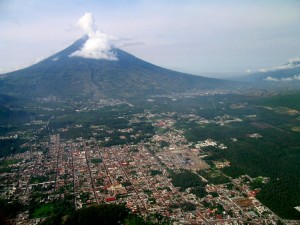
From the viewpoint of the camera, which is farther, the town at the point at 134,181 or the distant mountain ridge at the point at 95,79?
the distant mountain ridge at the point at 95,79

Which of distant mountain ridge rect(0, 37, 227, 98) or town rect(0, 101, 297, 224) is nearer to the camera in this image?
town rect(0, 101, 297, 224)

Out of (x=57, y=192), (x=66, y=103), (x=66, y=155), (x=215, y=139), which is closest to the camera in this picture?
(x=57, y=192)

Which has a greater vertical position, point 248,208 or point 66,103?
point 248,208

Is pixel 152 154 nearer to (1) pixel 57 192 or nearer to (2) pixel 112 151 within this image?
(2) pixel 112 151

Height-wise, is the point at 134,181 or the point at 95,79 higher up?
the point at 134,181

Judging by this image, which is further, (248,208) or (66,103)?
(66,103)

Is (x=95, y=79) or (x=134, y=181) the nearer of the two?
(x=134, y=181)

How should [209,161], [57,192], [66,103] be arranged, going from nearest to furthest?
[57,192] → [209,161] → [66,103]

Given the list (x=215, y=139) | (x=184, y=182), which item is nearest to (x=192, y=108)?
(x=215, y=139)
